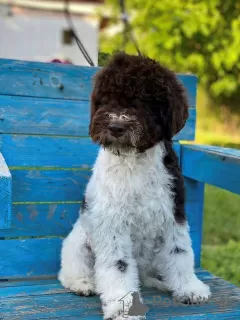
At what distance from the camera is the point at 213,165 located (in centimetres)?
316

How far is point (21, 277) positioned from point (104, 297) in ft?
2.63

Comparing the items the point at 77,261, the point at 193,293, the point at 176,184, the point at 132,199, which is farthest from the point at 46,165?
the point at 193,293

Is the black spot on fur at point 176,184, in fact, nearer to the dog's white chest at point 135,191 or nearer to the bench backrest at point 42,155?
the dog's white chest at point 135,191

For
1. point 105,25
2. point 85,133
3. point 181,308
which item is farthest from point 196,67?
point 181,308

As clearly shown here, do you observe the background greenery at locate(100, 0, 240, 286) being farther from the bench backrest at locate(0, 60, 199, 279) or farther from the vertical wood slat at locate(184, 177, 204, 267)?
the bench backrest at locate(0, 60, 199, 279)

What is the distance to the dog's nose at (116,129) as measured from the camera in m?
2.51

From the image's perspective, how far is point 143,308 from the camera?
270cm

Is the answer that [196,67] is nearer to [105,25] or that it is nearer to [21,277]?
[105,25]

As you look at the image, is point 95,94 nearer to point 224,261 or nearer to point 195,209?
point 195,209

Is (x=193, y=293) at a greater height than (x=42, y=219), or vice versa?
(x=42, y=219)

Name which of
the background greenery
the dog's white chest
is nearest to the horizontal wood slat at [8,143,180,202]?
the dog's white chest

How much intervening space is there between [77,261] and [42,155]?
0.70 metres

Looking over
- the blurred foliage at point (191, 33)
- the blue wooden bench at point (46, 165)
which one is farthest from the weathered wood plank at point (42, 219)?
the blurred foliage at point (191, 33)

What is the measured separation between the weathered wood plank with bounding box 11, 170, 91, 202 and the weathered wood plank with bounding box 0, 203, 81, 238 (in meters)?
0.05
